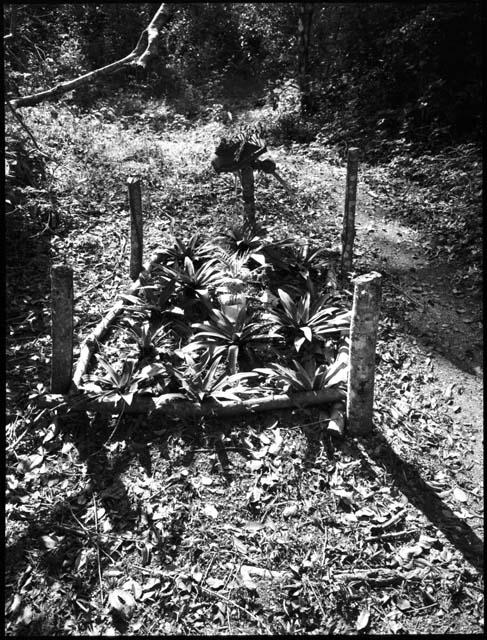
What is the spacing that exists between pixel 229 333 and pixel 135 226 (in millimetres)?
A: 2170

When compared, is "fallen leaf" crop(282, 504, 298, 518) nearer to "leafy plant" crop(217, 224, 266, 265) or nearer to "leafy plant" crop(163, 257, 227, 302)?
"leafy plant" crop(163, 257, 227, 302)

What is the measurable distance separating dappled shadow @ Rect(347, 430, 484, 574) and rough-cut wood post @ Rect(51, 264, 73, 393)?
2.77m

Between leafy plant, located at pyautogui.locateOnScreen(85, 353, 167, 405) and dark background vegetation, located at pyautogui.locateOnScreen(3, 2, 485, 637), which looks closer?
dark background vegetation, located at pyautogui.locateOnScreen(3, 2, 485, 637)

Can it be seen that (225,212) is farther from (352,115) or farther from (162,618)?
(162,618)

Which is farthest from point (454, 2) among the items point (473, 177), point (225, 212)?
point (225, 212)

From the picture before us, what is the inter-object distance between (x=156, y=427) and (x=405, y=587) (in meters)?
2.48

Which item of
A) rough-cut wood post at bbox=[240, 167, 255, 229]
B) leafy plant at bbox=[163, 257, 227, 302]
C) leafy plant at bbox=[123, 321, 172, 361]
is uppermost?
rough-cut wood post at bbox=[240, 167, 255, 229]

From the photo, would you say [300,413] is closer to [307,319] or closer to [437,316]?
[307,319]

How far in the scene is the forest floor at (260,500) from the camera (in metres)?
3.50

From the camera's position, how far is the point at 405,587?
3.59m

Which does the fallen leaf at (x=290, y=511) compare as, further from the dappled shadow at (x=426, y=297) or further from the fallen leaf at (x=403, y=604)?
the dappled shadow at (x=426, y=297)

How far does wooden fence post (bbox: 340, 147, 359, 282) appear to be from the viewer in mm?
6718

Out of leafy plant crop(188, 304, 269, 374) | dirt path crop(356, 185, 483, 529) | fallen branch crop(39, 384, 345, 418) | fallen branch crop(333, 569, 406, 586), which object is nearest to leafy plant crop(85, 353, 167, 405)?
fallen branch crop(39, 384, 345, 418)

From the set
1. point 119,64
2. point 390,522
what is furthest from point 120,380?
point 119,64
